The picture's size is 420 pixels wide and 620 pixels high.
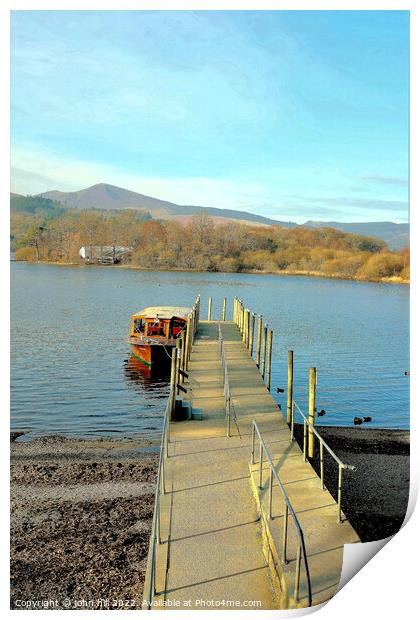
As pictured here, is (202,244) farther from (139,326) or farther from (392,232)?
(392,232)

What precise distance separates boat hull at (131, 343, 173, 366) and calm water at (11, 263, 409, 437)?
17.0 inches

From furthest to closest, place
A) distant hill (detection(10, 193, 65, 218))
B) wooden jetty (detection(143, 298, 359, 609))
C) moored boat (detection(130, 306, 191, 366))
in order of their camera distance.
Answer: moored boat (detection(130, 306, 191, 366)) < distant hill (detection(10, 193, 65, 218)) < wooden jetty (detection(143, 298, 359, 609))

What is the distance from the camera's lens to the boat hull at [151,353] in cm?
1912

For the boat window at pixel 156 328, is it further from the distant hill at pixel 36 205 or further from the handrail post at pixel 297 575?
the handrail post at pixel 297 575

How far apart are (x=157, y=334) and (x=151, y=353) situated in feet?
2.90

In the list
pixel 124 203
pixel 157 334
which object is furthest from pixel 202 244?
pixel 124 203

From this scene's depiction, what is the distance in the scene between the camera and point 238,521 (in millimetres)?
6305

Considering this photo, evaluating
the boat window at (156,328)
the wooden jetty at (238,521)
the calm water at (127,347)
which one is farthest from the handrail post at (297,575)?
the boat window at (156,328)

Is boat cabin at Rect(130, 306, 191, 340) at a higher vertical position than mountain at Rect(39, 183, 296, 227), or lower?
lower

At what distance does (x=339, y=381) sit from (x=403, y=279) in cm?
698

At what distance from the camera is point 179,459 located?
25.7ft

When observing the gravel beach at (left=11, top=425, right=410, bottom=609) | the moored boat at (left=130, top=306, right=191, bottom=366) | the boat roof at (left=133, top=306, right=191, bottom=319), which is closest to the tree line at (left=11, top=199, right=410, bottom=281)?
the boat roof at (left=133, top=306, right=191, bottom=319)

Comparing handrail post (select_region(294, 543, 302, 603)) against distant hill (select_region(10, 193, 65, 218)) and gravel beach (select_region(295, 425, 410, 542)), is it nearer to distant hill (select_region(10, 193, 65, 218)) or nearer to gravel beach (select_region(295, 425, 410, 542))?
gravel beach (select_region(295, 425, 410, 542))

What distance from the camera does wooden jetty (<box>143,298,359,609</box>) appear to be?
5219mm
